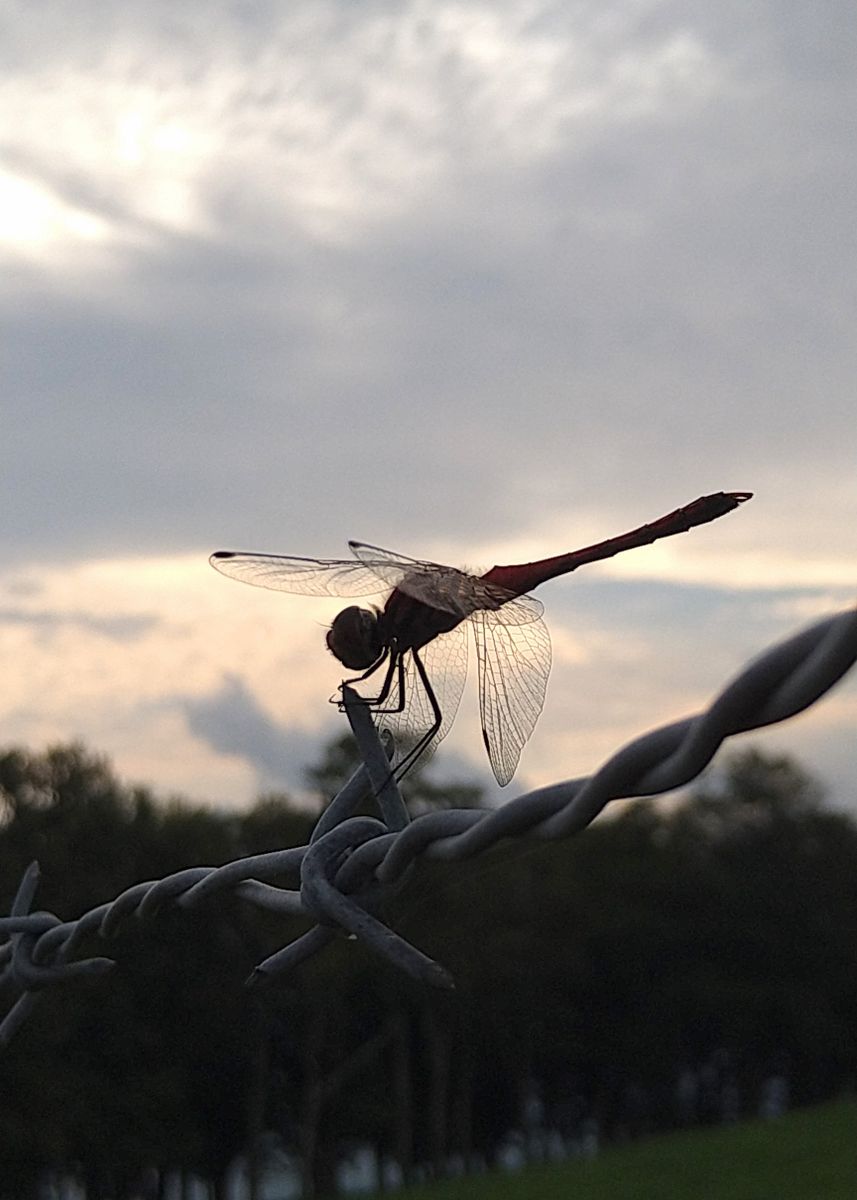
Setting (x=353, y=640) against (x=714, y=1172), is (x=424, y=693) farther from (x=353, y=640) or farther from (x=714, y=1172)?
(x=714, y=1172)

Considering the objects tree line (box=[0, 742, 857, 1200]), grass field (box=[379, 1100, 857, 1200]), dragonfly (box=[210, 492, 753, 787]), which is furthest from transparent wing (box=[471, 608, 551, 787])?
grass field (box=[379, 1100, 857, 1200])

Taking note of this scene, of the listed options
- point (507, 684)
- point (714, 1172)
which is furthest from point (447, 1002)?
point (507, 684)

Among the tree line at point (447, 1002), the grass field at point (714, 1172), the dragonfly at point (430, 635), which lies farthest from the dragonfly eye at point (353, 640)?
the grass field at point (714, 1172)

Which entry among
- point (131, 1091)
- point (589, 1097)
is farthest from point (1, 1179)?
point (589, 1097)

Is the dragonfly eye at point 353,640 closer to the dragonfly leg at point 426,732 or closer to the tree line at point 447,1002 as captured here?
the dragonfly leg at point 426,732

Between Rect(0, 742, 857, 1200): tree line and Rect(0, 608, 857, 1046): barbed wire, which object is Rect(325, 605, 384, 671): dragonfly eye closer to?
Rect(0, 608, 857, 1046): barbed wire

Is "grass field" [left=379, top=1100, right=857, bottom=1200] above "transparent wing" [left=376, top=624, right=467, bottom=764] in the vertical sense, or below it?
below
